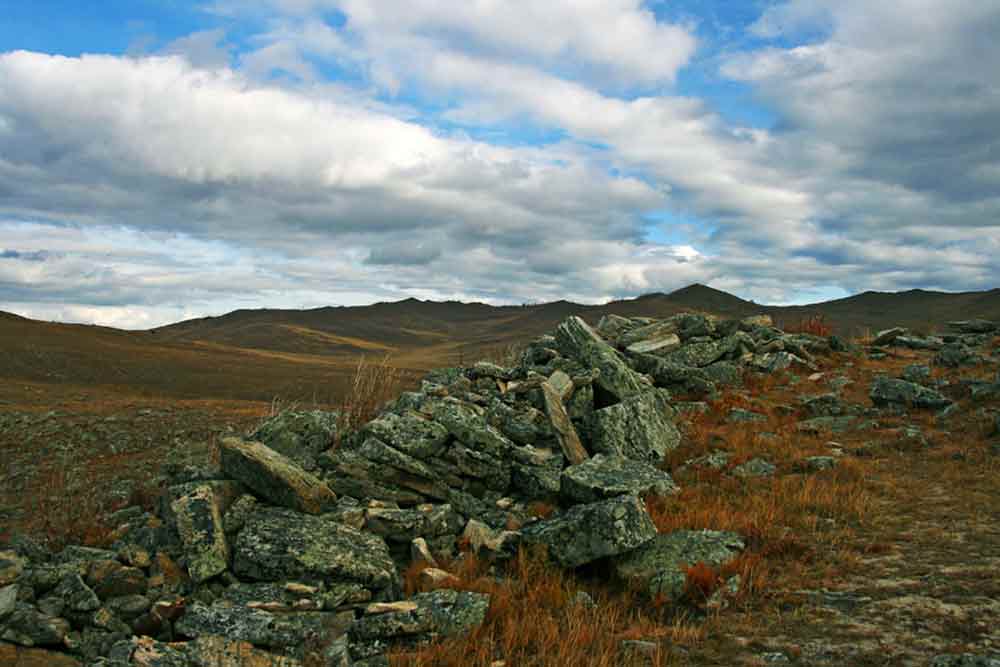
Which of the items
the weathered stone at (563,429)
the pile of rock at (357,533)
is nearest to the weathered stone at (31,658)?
the pile of rock at (357,533)

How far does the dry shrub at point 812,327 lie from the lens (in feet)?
83.0

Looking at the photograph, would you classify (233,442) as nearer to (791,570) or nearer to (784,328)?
(791,570)

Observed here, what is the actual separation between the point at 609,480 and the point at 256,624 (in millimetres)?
5281

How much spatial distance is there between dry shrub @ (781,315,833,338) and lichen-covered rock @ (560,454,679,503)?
57.0 ft

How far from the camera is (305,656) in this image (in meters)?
5.68

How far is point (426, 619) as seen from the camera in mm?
6223

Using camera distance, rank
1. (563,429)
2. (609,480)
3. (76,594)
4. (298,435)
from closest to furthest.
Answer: (76,594) < (609,480) < (298,435) < (563,429)

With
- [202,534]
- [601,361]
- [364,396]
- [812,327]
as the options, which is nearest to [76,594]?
[202,534]

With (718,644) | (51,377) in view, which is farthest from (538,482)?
(51,377)

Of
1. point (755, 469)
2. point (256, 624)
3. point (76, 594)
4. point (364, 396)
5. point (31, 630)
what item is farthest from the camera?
point (364, 396)

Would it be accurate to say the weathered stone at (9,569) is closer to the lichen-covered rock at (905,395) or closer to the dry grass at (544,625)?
the dry grass at (544,625)

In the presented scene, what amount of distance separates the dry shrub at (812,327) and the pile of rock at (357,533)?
1435cm

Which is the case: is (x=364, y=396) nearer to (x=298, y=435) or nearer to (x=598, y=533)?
(x=298, y=435)

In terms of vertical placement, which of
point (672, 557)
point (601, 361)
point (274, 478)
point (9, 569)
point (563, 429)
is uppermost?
point (601, 361)
